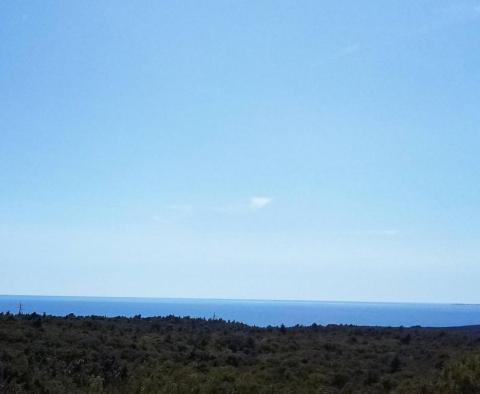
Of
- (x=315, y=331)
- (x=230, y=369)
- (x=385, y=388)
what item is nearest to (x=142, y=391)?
(x=230, y=369)

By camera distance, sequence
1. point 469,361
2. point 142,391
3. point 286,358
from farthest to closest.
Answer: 1. point 286,358
2. point 469,361
3. point 142,391

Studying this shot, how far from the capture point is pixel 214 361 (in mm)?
22578

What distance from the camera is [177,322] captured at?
39000 millimetres

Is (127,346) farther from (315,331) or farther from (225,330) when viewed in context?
(315,331)

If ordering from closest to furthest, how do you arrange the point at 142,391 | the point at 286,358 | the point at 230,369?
1. the point at 142,391
2. the point at 230,369
3. the point at 286,358

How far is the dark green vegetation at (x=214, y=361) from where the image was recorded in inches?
647

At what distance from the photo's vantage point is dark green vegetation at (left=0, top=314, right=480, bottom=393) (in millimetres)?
16438

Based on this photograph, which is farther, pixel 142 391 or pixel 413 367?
pixel 413 367

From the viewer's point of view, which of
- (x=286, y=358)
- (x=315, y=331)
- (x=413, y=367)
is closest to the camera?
(x=413, y=367)

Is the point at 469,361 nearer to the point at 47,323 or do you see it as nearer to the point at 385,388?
the point at 385,388

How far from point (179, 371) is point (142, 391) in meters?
4.02

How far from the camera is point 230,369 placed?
20562 millimetres

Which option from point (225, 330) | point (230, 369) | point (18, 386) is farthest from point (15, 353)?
point (225, 330)

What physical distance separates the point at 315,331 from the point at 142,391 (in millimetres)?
23978
